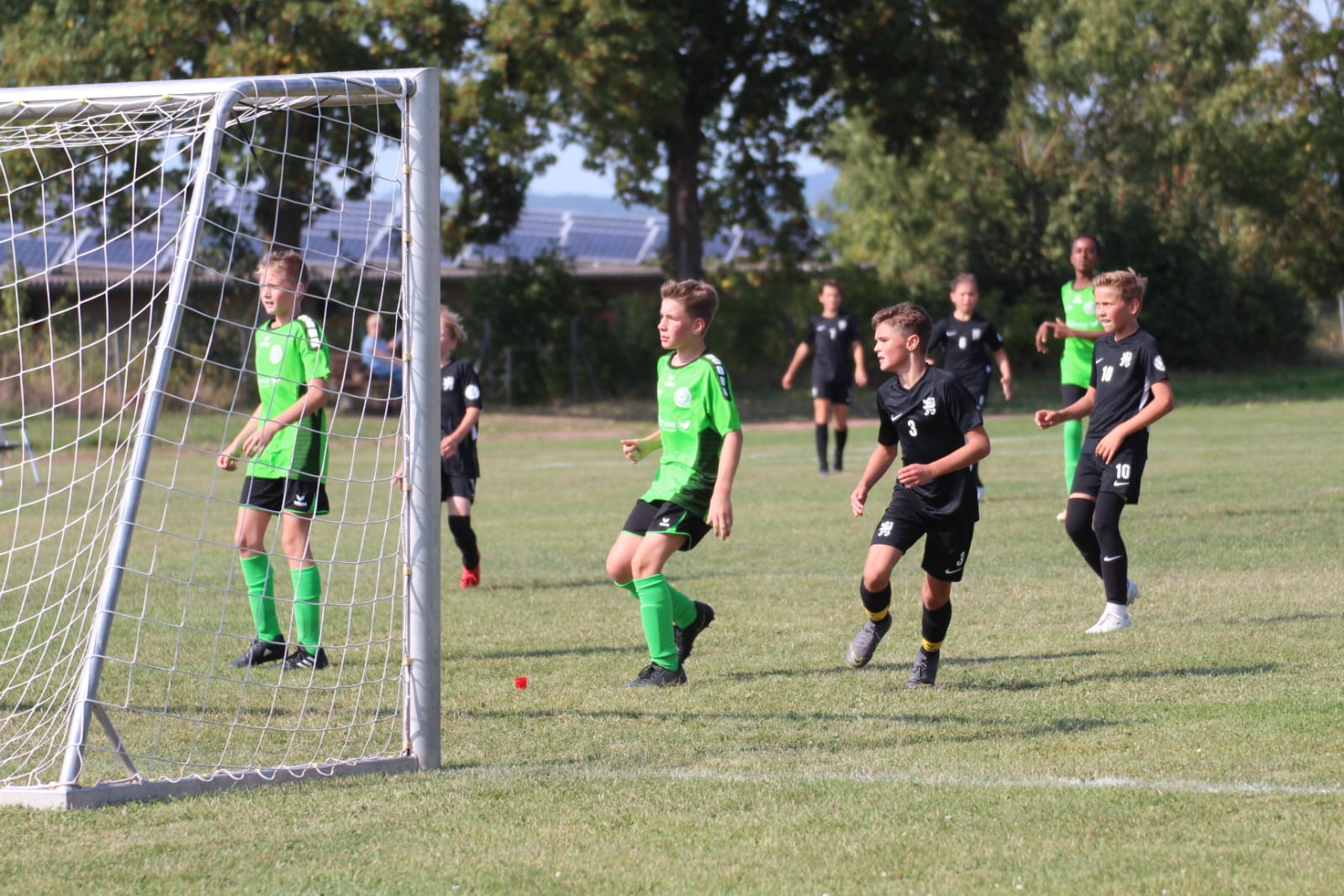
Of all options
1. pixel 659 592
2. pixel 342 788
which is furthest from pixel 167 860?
pixel 659 592

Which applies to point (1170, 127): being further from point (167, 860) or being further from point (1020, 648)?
point (167, 860)

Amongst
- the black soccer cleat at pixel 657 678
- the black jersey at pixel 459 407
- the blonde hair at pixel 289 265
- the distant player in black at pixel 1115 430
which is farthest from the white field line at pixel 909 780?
the black jersey at pixel 459 407

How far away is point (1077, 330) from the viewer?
10.6m

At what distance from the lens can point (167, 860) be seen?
4090 millimetres

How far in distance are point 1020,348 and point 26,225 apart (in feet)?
73.1

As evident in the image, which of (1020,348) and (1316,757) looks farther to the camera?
(1020,348)

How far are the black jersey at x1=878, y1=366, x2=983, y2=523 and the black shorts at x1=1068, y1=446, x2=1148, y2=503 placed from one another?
140cm

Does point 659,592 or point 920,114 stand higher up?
point 920,114

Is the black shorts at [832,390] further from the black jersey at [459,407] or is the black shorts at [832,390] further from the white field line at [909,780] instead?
the white field line at [909,780]

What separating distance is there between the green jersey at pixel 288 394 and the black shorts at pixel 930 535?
2.59 m

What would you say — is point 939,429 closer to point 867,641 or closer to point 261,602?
point 867,641

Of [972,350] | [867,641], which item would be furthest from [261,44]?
[867,641]

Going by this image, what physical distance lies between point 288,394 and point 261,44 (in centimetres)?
1866

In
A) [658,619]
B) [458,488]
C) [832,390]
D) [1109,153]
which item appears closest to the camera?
[658,619]
